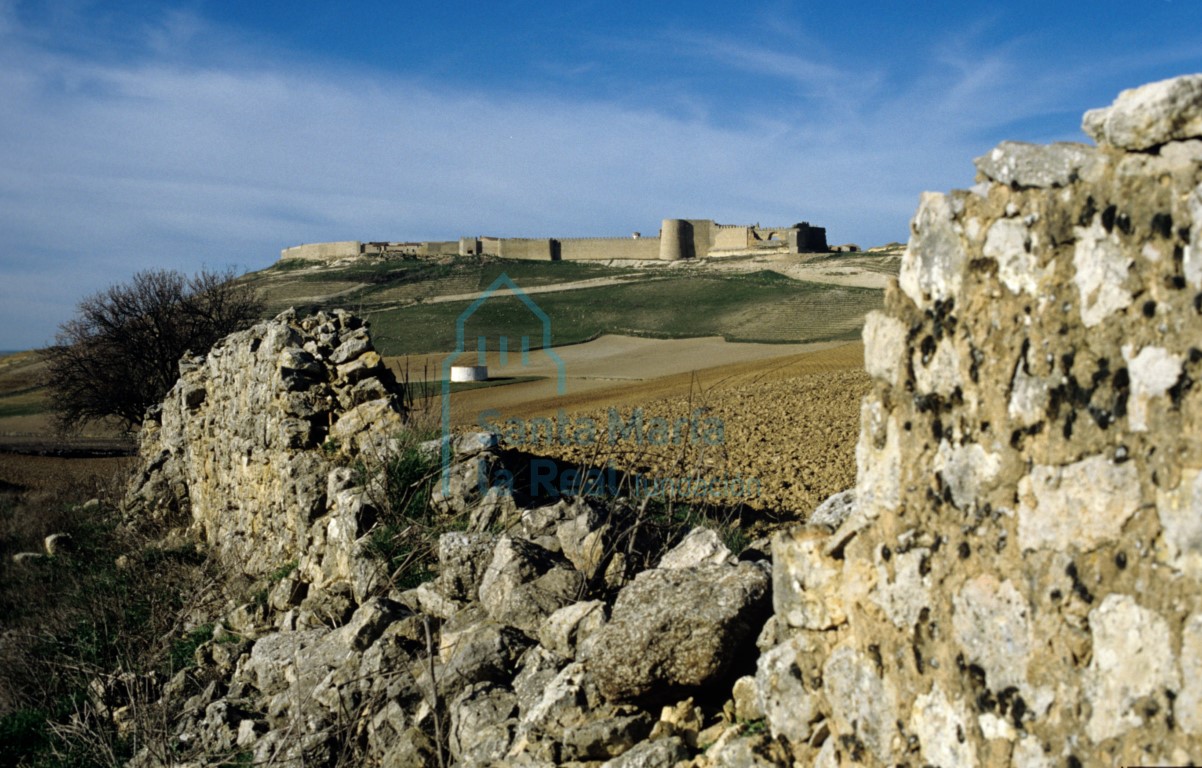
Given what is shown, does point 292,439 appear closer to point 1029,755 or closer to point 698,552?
point 698,552

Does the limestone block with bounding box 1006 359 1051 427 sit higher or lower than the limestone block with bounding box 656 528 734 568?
higher

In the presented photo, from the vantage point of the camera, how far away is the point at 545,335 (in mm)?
49688

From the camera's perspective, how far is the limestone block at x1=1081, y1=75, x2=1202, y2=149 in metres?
2.37

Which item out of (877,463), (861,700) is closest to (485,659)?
(861,700)

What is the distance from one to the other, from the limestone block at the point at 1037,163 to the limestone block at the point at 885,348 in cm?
56

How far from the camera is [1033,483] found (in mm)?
2717

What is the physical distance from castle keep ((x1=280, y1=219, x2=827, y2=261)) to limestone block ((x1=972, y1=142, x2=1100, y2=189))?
8631cm

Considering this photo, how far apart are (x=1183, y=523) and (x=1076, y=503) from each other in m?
0.29

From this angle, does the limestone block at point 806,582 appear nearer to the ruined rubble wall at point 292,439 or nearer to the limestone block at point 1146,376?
the limestone block at point 1146,376

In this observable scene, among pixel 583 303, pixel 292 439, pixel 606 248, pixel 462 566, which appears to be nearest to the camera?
pixel 462 566

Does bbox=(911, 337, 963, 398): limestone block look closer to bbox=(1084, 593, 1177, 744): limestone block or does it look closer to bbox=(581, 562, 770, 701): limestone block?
bbox=(1084, 593, 1177, 744): limestone block

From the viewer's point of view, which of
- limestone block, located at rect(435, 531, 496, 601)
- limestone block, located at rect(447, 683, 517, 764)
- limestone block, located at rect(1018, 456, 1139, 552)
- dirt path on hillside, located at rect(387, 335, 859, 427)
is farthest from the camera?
dirt path on hillside, located at rect(387, 335, 859, 427)

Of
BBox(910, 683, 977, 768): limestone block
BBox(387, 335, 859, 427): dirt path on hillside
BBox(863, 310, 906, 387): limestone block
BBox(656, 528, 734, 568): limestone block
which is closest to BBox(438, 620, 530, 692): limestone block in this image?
BBox(656, 528, 734, 568): limestone block

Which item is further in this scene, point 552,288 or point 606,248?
point 606,248
